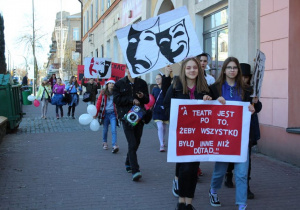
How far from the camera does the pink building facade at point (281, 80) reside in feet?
23.5

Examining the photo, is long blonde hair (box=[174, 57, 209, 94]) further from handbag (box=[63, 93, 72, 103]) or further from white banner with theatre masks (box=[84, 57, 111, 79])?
handbag (box=[63, 93, 72, 103])

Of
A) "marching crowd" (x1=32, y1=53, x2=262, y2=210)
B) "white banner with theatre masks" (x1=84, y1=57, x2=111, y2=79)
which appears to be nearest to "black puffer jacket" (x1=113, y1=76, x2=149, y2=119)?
"marching crowd" (x1=32, y1=53, x2=262, y2=210)

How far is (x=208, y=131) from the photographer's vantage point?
4480 millimetres

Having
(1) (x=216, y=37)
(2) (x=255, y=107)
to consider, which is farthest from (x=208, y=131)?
(1) (x=216, y=37)

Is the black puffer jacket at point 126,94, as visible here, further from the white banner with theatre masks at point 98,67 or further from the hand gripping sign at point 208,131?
the white banner with theatre masks at point 98,67

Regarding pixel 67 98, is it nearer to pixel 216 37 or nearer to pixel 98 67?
pixel 98 67

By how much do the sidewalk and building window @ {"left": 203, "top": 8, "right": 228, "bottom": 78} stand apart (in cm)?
322

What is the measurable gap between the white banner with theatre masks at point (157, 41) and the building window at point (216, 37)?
5072 millimetres

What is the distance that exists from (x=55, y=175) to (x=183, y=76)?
3.17 metres

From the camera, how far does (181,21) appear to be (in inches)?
219

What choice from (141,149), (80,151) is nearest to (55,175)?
(80,151)

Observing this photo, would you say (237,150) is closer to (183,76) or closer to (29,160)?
(183,76)

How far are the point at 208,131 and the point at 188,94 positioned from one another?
492 millimetres

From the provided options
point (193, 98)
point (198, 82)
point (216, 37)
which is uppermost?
point (216, 37)
